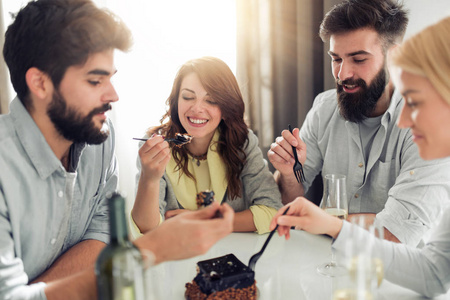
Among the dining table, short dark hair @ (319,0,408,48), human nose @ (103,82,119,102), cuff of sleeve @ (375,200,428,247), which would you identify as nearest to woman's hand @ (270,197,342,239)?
the dining table

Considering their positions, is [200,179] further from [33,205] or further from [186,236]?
[186,236]

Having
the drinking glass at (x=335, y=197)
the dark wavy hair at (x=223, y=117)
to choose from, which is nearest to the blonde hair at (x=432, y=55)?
the drinking glass at (x=335, y=197)

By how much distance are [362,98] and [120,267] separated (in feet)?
5.11

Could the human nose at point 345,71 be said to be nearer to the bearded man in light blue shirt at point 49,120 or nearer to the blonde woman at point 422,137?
the blonde woman at point 422,137

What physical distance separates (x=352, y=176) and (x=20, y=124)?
1514 mm

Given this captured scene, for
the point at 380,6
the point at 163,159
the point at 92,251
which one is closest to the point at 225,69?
the point at 163,159

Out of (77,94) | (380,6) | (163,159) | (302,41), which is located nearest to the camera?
(77,94)

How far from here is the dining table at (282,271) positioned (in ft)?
3.99

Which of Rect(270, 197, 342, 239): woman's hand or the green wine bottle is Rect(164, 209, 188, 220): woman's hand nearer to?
Rect(270, 197, 342, 239): woman's hand

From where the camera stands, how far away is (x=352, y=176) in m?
2.03

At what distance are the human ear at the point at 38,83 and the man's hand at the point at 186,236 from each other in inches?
24.6

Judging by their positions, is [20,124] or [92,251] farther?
[92,251]

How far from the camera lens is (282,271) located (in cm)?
137

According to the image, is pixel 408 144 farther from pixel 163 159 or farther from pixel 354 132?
pixel 163 159
